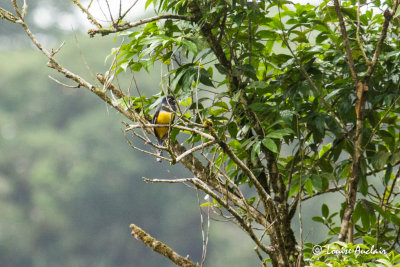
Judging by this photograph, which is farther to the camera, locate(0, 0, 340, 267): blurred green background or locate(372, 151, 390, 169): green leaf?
locate(0, 0, 340, 267): blurred green background

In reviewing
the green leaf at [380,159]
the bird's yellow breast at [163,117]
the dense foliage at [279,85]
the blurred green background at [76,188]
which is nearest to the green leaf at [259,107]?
the dense foliage at [279,85]

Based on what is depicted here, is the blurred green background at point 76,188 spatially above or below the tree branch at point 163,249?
above

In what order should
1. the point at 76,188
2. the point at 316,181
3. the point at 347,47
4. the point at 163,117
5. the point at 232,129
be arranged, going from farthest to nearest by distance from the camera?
the point at 76,188 < the point at 163,117 < the point at 232,129 < the point at 316,181 < the point at 347,47

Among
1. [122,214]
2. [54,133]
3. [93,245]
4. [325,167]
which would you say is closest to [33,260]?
[93,245]

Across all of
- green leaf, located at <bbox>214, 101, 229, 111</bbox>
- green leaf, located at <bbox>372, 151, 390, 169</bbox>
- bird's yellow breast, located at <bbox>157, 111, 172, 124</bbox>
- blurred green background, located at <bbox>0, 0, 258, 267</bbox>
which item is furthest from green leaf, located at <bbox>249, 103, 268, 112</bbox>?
blurred green background, located at <bbox>0, 0, 258, 267</bbox>

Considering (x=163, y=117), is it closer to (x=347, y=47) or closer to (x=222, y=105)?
(x=222, y=105)

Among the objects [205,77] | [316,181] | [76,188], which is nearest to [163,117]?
[205,77]

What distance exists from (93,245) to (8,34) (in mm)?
6471

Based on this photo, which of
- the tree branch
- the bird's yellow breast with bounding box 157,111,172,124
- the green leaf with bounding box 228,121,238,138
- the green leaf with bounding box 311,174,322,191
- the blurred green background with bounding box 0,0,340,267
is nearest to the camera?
the tree branch

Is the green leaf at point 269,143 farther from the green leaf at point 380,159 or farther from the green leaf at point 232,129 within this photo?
the green leaf at point 380,159

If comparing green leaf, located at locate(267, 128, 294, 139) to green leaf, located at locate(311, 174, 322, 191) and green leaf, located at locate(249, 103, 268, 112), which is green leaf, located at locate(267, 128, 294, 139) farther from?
green leaf, located at locate(311, 174, 322, 191)

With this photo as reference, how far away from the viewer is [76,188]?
1530 cm

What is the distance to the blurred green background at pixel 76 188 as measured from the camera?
14.0m

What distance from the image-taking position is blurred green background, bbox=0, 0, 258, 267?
14.0m
